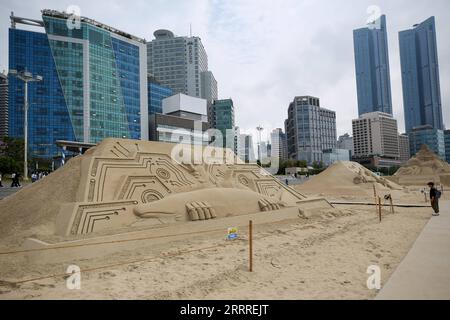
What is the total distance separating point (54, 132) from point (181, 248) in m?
50.9

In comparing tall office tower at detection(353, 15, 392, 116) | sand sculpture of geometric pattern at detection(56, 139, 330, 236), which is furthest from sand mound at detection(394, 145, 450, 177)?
tall office tower at detection(353, 15, 392, 116)

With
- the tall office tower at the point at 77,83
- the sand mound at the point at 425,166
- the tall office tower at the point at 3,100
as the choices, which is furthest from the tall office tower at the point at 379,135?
the tall office tower at the point at 3,100

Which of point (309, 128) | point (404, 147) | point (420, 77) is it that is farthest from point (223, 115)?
point (404, 147)

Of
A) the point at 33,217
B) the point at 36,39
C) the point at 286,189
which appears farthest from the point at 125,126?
the point at 33,217

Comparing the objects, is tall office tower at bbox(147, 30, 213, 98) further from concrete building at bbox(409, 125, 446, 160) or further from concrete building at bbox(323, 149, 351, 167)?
concrete building at bbox(409, 125, 446, 160)

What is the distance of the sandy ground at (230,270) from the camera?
4.15 meters

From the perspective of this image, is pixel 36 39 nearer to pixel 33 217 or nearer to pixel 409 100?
pixel 33 217

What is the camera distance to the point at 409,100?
9894 cm

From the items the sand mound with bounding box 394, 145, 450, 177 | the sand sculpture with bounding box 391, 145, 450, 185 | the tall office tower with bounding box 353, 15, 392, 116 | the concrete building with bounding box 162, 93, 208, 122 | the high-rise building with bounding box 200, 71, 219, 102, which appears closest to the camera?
the sand sculpture with bounding box 391, 145, 450, 185

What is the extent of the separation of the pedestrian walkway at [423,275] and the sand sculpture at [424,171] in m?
31.8

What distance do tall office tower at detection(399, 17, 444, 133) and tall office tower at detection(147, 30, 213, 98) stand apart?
56.6 m

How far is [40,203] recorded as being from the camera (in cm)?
784

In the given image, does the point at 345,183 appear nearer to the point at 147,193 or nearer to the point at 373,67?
the point at 147,193

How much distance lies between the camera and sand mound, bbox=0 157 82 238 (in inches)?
276
